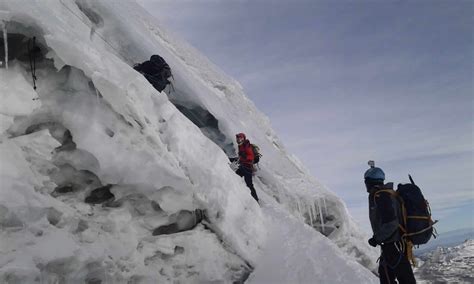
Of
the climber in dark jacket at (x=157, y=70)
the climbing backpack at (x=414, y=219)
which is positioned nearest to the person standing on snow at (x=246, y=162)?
the climber in dark jacket at (x=157, y=70)

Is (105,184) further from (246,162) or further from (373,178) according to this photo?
(246,162)

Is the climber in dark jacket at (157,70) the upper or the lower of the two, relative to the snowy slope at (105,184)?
upper

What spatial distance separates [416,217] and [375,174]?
810mm

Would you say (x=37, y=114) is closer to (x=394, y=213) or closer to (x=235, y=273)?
(x=235, y=273)

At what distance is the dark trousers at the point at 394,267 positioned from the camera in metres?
5.44

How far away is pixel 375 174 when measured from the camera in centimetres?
587

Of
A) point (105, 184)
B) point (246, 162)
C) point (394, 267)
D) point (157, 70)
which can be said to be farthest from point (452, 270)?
point (105, 184)

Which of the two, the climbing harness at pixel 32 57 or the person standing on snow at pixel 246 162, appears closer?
the climbing harness at pixel 32 57

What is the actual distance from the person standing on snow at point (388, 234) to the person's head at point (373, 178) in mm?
73

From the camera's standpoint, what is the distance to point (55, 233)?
18.4 ft

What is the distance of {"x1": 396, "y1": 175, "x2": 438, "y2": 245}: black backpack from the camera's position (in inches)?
213

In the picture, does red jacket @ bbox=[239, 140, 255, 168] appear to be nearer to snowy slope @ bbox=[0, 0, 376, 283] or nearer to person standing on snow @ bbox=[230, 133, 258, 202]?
person standing on snow @ bbox=[230, 133, 258, 202]

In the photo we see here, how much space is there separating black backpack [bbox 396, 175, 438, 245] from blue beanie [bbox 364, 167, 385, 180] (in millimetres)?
411

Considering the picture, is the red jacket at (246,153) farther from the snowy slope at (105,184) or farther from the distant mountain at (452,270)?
the distant mountain at (452,270)
